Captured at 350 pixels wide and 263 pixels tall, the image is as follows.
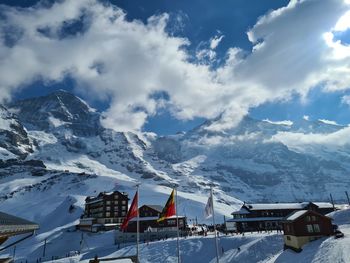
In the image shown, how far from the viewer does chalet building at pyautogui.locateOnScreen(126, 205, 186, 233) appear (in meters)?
87.6

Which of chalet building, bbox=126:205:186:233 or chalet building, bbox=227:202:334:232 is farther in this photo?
chalet building, bbox=227:202:334:232

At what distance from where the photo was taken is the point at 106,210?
378 feet

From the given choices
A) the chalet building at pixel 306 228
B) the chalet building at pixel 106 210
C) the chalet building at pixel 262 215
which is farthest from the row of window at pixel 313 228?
the chalet building at pixel 106 210

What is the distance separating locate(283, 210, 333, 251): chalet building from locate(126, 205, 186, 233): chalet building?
4003 centimetres

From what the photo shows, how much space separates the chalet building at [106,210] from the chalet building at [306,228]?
66.7 metres

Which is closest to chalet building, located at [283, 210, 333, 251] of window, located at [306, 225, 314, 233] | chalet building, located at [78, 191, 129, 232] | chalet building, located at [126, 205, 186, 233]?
window, located at [306, 225, 314, 233]

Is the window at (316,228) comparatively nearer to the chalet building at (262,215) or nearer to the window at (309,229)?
the window at (309,229)

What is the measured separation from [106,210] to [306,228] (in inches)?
3100

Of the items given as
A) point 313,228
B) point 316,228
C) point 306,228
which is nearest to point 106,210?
point 306,228

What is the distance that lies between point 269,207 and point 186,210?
5937 cm

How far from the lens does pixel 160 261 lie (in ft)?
197

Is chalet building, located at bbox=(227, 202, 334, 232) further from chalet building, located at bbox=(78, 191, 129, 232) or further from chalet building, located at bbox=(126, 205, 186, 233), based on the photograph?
chalet building, located at bbox=(78, 191, 129, 232)

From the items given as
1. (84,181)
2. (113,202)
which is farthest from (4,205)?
(113,202)

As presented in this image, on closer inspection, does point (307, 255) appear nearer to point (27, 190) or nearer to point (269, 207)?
point (269, 207)
